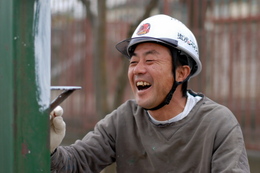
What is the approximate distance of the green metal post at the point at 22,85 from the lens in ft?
5.57

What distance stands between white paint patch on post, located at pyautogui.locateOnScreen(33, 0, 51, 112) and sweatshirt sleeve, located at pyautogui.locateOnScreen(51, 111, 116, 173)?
77 cm

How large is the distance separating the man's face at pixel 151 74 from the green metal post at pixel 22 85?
88 centimetres

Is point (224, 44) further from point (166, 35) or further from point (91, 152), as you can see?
point (91, 152)

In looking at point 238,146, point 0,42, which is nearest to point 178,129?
point 238,146

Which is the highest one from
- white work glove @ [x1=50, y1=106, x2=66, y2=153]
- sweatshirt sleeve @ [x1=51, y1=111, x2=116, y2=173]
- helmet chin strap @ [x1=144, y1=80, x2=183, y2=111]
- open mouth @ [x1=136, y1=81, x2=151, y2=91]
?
open mouth @ [x1=136, y1=81, x2=151, y2=91]

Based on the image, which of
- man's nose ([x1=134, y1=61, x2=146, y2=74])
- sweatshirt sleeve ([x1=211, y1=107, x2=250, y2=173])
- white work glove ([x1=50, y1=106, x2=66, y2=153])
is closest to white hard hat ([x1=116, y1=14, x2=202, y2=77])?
man's nose ([x1=134, y1=61, x2=146, y2=74])

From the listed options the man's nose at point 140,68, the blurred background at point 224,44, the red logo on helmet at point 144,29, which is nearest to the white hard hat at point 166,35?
the red logo on helmet at point 144,29

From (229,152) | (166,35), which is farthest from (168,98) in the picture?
(229,152)

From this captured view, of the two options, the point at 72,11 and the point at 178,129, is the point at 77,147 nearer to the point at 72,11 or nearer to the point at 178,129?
the point at 178,129

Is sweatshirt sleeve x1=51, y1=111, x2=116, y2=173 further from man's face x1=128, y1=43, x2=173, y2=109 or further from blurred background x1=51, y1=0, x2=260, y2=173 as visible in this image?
blurred background x1=51, y1=0, x2=260, y2=173

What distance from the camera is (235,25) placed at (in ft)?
20.1

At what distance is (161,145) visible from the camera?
265 cm

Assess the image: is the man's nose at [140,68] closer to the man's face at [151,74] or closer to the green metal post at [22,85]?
the man's face at [151,74]

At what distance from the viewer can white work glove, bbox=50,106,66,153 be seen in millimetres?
2287
